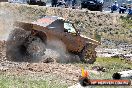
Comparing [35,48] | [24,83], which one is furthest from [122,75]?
[35,48]

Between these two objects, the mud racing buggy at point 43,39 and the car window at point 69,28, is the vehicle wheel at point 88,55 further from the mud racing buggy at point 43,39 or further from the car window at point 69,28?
the car window at point 69,28

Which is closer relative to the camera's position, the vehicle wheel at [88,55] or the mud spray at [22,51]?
the mud spray at [22,51]

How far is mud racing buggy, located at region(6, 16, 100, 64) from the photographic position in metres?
18.6

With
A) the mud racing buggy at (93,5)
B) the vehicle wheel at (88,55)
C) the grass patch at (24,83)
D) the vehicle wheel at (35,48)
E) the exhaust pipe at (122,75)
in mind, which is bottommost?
the mud racing buggy at (93,5)

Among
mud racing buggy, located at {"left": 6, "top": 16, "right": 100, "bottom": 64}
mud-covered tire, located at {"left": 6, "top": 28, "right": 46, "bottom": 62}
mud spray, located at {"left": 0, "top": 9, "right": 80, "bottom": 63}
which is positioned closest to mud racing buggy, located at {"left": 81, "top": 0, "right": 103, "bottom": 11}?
mud racing buggy, located at {"left": 6, "top": 16, "right": 100, "bottom": 64}

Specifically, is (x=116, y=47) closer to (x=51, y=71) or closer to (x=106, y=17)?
(x=106, y=17)

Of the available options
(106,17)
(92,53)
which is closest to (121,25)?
(106,17)

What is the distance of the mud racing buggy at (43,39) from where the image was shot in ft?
61.1

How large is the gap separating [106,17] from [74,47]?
75.7ft

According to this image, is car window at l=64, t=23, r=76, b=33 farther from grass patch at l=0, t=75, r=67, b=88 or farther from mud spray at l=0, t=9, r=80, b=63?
grass patch at l=0, t=75, r=67, b=88

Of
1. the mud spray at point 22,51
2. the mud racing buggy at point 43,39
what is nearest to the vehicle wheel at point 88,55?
the mud racing buggy at point 43,39

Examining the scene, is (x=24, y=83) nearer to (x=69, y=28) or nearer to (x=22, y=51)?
(x=22, y=51)

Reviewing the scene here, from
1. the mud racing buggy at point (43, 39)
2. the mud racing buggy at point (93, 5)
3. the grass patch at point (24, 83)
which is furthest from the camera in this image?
the mud racing buggy at point (93, 5)

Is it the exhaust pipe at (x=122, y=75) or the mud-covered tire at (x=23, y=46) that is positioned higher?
the exhaust pipe at (x=122, y=75)
